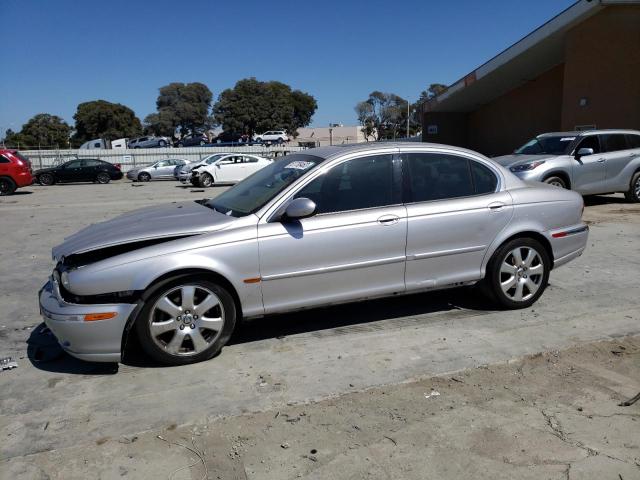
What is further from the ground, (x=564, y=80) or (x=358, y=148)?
(x=564, y=80)

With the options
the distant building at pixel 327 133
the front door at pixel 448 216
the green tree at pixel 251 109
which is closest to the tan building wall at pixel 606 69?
the front door at pixel 448 216

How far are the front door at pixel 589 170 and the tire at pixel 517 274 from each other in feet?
22.9

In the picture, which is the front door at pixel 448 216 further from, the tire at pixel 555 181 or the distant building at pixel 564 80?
the distant building at pixel 564 80

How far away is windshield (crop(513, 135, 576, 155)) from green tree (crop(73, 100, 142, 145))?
71240mm

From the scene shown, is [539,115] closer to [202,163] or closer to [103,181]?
[202,163]

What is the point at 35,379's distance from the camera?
13.0ft

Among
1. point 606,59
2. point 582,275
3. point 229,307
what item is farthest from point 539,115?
point 229,307

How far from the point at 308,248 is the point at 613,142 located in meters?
10.3

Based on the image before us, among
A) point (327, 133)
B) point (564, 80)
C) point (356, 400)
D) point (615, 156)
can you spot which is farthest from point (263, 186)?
point (327, 133)

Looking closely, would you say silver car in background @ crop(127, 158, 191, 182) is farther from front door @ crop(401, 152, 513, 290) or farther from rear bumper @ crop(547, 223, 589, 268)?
rear bumper @ crop(547, 223, 589, 268)

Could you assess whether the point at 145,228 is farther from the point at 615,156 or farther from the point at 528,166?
the point at 615,156

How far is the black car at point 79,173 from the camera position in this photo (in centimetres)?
2731

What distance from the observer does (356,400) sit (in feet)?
11.6

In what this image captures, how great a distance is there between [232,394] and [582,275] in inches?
183
